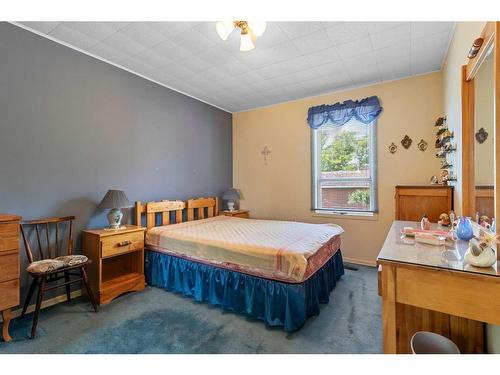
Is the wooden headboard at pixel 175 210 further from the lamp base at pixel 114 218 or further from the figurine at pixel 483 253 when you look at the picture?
the figurine at pixel 483 253

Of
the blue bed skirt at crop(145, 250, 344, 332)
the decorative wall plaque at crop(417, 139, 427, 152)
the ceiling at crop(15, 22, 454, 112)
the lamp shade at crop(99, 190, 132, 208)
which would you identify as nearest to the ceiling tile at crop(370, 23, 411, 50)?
the ceiling at crop(15, 22, 454, 112)

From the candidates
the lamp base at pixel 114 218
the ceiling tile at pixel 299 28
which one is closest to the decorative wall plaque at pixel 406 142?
the ceiling tile at pixel 299 28

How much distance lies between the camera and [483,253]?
100 centimetres

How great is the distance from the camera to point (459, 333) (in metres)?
1.44

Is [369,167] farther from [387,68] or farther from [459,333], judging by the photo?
[459,333]

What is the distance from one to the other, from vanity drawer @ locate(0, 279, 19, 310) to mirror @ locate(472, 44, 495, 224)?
3078 mm

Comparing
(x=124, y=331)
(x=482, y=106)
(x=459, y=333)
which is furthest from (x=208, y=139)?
(x=459, y=333)

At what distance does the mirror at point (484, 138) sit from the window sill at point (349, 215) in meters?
1.81

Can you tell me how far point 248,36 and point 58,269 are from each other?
2.52 meters

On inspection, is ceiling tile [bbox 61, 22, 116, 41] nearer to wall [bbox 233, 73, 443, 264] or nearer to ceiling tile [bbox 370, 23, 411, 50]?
ceiling tile [bbox 370, 23, 411, 50]

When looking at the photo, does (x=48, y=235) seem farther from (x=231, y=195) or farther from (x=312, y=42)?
(x=312, y=42)

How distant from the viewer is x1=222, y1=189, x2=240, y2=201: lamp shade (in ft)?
14.0

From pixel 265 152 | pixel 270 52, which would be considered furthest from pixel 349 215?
pixel 270 52

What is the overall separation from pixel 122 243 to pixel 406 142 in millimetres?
3695
